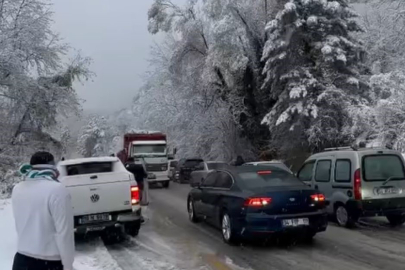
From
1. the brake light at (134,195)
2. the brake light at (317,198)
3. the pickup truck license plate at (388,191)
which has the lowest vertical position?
the pickup truck license plate at (388,191)

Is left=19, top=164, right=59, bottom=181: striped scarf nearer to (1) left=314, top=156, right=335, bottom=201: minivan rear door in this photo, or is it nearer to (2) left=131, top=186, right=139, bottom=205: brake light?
(2) left=131, top=186, right=139, bottom=205: brake light

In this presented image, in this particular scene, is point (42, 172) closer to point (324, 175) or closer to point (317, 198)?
point (317, 198)

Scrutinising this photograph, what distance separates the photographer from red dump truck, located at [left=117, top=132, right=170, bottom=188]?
2853cm

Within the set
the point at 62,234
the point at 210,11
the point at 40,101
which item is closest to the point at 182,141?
the point at 210,11

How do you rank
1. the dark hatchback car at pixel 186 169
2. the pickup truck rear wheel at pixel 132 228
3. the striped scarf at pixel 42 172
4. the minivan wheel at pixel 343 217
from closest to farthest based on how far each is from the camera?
the striped scarf at pixel 42 172 → the pickup truck rear wheel at pixel 132 228 → the minivan wheel at pixel 343 217 → the dark hatchback car at pixel 186 169

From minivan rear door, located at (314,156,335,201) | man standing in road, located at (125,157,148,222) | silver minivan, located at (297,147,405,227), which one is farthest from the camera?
man standing in road, located at (125,157,148,222)

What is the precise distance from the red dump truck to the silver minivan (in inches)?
656

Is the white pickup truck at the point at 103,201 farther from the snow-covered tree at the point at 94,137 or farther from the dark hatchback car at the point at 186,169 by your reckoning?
the snow-covered tree at the point at 94,137

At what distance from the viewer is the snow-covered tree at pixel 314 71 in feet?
93.0

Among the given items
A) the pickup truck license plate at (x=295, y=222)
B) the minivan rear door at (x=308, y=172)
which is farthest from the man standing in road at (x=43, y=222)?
the minivan rear door at (x=308, y=172)

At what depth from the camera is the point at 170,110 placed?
5072 cm

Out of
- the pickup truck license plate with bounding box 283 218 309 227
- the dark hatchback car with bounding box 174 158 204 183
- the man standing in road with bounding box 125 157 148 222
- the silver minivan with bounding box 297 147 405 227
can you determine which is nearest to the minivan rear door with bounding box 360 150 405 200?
the silver minivan with bounding box 297 147 405 227

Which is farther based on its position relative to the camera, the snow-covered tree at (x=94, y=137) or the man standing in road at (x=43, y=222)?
the snow-covered tree at (x=94, y=137)

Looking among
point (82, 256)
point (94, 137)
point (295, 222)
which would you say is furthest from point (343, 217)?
point (94, 137)
